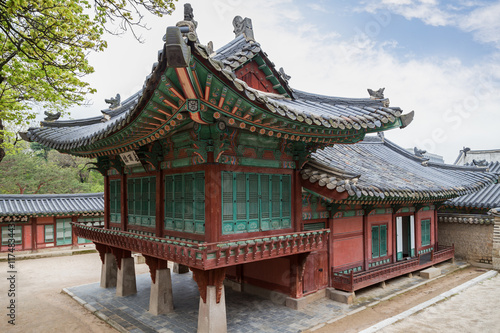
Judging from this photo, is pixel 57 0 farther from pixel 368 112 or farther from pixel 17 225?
pixel 17 225

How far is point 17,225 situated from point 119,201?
14.9m

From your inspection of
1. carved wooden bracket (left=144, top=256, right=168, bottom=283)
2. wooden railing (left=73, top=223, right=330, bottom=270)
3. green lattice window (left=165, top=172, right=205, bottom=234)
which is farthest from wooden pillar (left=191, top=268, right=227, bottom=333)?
carved wooden bracket (left=144, top=256, right=168, bottom=283)

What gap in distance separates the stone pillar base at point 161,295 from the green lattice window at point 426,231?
1245 cm

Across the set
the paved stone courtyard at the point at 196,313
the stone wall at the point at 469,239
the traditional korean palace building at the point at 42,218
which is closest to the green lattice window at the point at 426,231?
the stone wall at the point at 469,239

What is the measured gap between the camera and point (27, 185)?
1189 inches

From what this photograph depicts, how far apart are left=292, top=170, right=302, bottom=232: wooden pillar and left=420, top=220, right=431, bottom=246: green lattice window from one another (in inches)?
356

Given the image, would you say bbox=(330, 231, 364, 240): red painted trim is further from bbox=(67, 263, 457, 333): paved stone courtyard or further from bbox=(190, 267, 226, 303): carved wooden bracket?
bbox=(190, 267, 226, 303): carved wooden bracket

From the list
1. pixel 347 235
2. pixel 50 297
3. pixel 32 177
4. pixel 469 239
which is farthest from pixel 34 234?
pixel 469 239

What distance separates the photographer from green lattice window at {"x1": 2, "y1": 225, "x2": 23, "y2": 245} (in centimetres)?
2205

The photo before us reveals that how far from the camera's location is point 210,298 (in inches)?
319

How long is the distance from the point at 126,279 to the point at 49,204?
1572cm

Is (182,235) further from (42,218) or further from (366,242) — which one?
(42,218)

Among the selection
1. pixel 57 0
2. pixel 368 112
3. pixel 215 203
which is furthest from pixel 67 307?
pixel 368 112

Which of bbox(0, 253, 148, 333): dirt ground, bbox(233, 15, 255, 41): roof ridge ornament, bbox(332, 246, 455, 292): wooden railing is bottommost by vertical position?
bbox(0, 253, 148, 333): dirt ground
